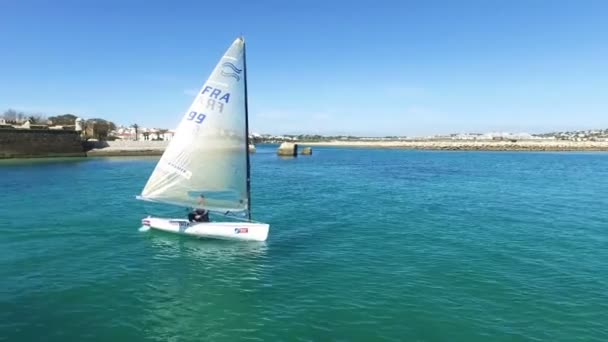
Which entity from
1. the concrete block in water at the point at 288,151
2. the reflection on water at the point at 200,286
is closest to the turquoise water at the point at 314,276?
the reflection on water at the point at 200,286

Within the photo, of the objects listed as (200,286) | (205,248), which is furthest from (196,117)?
(200,286)

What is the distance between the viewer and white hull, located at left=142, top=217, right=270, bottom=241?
22.2 metres

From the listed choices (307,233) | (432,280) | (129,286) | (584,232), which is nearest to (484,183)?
(584,232)

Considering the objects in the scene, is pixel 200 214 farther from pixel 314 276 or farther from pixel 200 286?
pixel 314 276

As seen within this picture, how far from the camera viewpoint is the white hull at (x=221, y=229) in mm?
22219

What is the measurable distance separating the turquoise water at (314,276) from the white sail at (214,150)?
2.67 m

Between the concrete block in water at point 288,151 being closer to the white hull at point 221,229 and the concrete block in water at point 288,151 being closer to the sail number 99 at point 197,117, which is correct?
the white hull at point 221,229

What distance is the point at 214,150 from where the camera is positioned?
22.5 meters

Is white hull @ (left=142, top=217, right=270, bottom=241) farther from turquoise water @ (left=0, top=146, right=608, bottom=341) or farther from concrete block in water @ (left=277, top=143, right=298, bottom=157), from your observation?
concrete block in water @ (left=277, top=143, right=298, bottom=157)

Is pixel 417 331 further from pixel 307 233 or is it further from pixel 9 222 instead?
pixel 9 222

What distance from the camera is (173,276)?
58.2 ft

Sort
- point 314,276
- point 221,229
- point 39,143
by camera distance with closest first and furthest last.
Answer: point 314,276
point 221,229
point 39,143

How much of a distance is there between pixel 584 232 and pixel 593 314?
1436cm

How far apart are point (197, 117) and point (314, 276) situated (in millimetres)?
10454
